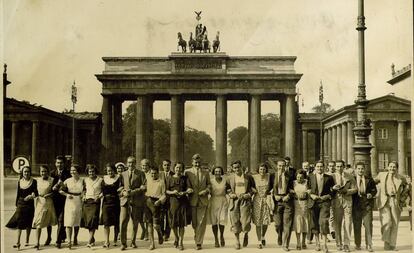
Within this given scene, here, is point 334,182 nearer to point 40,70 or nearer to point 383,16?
point 383,16

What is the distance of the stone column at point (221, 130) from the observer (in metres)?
38.8

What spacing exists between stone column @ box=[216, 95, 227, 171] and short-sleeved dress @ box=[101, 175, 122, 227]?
2571cm

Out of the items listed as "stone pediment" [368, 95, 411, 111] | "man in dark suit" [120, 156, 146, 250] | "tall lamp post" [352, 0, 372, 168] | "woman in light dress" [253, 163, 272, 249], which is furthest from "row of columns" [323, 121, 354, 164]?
"man in dark suit" [120, 156, 146, 250]

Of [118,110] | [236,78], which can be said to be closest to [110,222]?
[236,78]

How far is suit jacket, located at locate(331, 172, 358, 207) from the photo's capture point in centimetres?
1305

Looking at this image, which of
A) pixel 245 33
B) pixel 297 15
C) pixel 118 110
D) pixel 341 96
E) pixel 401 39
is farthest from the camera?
pixel 118 110

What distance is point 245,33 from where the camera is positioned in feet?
62.6

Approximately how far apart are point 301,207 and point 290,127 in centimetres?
2655

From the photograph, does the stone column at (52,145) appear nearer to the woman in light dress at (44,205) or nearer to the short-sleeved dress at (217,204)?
the woman in light dress at (44,205)

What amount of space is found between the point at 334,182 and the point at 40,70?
1047cm

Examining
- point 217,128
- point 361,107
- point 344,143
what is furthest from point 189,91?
point 361,107

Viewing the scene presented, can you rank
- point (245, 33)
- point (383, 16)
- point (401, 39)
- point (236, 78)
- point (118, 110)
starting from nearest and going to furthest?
A: point (401, 39)
point (383, 16)
point (245, 33)
point (236, 78)
point (118, 110)

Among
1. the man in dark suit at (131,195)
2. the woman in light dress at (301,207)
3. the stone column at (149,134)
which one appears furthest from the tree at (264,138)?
the man in dark suit at (131,195)

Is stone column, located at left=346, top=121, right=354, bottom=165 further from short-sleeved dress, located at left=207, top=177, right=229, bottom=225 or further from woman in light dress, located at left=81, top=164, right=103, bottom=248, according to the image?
woman in light dress, located at left=81, top=164, right=103, bottom=248
